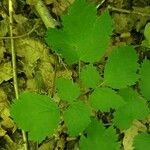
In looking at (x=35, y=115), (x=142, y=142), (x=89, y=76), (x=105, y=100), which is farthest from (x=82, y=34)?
(x=142, y=142)

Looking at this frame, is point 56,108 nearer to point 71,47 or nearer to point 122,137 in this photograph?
point 71,47

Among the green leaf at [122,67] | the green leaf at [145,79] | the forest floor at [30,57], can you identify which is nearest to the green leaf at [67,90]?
the green leaf at [122,67]

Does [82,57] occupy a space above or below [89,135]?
above

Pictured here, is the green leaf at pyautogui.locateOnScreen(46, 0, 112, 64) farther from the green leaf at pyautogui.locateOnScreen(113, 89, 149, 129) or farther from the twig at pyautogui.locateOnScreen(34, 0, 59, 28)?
the twig at pyautogui.locateOnScreen(34, 0, 59, 28)

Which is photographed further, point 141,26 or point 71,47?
point 141,26

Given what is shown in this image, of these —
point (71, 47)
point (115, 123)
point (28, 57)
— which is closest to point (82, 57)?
point (71, 47)

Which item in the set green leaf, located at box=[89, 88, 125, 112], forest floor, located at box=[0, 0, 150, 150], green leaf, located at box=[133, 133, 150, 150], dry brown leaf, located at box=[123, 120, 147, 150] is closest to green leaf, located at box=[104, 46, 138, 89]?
green leaf, located at box=[89, 88, 125, 112]
